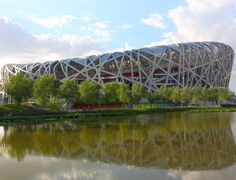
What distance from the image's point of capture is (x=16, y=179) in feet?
23.5

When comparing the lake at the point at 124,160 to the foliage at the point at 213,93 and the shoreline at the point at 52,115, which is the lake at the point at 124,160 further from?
the foliage at the point at 213,93

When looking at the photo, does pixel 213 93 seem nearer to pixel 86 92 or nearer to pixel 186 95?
pixel 186 95

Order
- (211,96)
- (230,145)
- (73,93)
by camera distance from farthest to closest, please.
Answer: (211,96) → (73,93) → (230,145)

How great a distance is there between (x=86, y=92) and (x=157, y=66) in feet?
83.0

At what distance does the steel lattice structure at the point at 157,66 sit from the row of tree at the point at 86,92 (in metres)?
11.7

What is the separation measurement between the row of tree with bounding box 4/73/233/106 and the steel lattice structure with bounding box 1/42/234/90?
38.2 ft

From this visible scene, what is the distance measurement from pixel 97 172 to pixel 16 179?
8.22 feet

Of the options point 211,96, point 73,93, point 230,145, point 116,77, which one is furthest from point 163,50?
point 230,145

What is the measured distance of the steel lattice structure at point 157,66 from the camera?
6406 cm

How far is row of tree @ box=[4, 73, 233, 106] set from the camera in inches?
1657

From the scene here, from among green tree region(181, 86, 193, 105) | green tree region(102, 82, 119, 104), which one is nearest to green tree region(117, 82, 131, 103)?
green tree region(102, 82, 119, 104)

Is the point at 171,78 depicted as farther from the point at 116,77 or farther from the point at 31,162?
the point at 31,162

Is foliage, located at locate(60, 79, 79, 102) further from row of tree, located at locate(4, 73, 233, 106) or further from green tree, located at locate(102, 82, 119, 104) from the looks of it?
green tree, located at locate(102, 82, 119, 104)

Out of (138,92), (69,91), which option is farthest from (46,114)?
(138,92)
